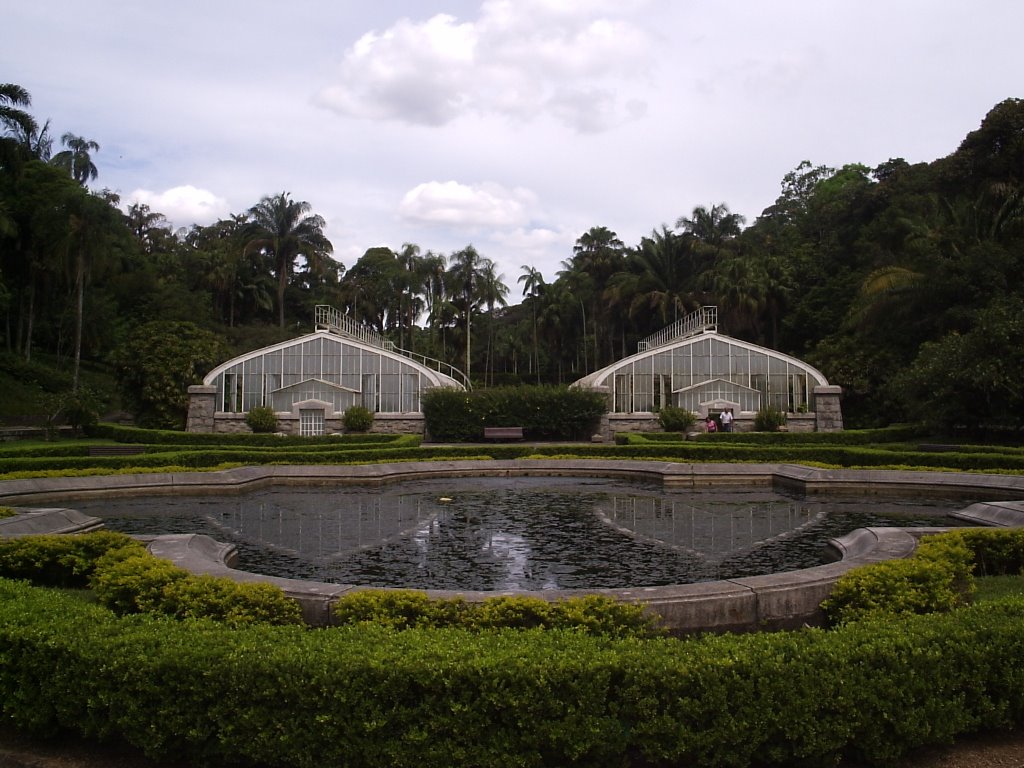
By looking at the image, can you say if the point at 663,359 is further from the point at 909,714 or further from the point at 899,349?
the point at 909,714

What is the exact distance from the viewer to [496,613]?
6.00 meters

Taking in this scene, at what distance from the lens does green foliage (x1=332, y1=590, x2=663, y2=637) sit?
582 cm

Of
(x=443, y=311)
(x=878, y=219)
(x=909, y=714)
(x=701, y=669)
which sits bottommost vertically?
(x=909, y=714)

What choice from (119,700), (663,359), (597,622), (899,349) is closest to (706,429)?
(663,359)

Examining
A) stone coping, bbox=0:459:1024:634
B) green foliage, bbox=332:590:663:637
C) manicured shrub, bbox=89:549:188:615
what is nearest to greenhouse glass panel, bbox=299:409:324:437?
stone coping, bbox=0:459:1024:634

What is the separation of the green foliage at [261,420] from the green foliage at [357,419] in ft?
10.5

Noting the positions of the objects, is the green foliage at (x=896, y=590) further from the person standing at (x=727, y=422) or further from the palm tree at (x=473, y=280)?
the palm tree at (x=473, y=280)

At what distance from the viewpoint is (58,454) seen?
23094mm

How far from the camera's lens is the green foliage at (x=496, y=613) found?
19.1ft

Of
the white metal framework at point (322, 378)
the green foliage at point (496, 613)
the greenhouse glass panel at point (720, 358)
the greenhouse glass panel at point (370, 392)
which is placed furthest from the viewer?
the greenhouse glass panel at point (720, 358)

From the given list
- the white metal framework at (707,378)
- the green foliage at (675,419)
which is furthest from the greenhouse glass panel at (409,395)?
the green foliage at (675,419)

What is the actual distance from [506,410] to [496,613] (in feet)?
85.6

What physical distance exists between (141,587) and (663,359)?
30992 millimetres

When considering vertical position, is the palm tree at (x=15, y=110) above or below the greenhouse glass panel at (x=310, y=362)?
above
